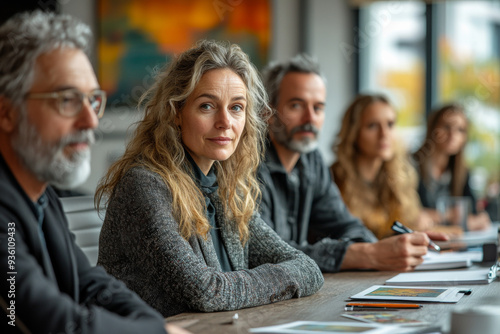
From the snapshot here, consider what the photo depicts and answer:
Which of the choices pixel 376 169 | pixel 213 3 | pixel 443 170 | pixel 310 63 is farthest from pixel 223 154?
pixel 213 3

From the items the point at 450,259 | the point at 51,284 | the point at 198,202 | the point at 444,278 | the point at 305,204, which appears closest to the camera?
the point at 51,284

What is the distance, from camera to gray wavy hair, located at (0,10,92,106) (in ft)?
3.41

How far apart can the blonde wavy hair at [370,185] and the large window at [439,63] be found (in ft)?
7.72

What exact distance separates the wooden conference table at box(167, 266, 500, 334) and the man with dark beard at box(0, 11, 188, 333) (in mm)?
171

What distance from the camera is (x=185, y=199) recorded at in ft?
5.04

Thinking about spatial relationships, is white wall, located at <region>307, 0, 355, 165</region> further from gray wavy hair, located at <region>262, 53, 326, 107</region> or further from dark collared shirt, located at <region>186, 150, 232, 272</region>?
dark collared shirt, located at <region>186, 150, 232, 272</region>

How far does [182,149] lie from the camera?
167 centimetres

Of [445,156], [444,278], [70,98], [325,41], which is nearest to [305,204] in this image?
[444,278]

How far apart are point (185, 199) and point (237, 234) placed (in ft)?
0.83

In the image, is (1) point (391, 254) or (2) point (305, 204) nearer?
(1) point (391, 254)

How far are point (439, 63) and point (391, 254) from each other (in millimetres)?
4077

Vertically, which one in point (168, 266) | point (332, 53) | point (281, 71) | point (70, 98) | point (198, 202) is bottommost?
point (168, 266)

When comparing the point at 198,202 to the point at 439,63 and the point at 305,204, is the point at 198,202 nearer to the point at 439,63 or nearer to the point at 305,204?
the point at 305,204

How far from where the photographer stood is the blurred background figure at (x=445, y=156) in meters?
4.00
